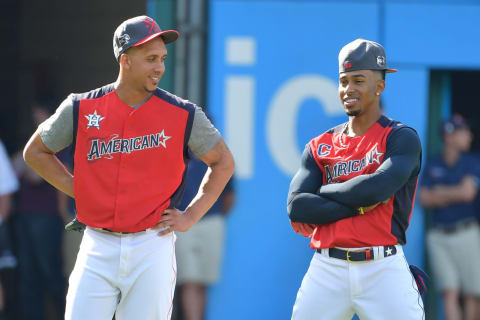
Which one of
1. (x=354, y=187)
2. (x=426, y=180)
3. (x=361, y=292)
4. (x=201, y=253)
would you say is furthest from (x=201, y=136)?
(x=426, y=180)

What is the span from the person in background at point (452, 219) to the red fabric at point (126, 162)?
3.44m

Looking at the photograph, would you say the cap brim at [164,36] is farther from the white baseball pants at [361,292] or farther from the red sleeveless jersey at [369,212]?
the white baseball pants at [361,292]

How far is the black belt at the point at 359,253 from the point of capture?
4250 mm

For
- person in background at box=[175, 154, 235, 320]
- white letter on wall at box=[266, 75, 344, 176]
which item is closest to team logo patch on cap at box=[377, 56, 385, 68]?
white letter on wall at box=[266, 75, 344, 176]

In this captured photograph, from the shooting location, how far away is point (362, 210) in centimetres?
433

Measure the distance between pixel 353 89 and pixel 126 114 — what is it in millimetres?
1161

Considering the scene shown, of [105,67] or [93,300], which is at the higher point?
[105,67]

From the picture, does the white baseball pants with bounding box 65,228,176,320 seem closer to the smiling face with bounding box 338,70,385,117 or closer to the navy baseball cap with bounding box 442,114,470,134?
the smiling face with bounding box 338,70,385,117

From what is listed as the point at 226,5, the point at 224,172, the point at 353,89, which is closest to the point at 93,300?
the point at 224,172

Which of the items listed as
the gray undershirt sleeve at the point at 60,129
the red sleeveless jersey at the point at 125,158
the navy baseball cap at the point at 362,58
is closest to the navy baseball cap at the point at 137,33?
the red sleeveless jersey at the point at 125,158

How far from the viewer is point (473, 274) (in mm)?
7285

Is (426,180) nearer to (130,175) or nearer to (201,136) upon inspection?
(201,136)

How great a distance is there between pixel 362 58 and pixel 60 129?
157 centimetres

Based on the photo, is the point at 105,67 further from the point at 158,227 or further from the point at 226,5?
→ the point at 158,227
